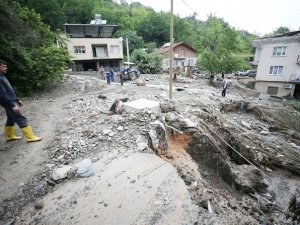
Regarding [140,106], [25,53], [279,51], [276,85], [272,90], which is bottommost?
[272,90]

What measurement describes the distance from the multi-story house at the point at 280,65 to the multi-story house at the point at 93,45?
1785 centimetres

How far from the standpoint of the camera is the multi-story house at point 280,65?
16.7m

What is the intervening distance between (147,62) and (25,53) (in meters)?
17.4

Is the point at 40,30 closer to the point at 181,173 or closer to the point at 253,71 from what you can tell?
the point at 181,173

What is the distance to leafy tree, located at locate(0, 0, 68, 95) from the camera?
7.90 m

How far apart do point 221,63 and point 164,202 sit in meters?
19.8

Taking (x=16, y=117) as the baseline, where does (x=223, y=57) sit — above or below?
above

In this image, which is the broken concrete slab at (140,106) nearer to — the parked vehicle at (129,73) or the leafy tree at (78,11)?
the parked vehicle at (129,73)

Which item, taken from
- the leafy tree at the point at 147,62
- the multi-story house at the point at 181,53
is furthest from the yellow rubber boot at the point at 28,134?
the multi-story house at the point at 181,53

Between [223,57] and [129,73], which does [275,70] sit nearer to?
[223,57]

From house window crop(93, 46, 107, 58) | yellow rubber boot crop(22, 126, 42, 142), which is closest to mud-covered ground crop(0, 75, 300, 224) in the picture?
yellow rubber boot crop(22, 126, 42, 142)

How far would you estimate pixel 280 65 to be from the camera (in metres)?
17.8

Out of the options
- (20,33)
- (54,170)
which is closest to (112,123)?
(54,170)

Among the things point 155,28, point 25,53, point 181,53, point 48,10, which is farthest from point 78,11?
point 25,53
